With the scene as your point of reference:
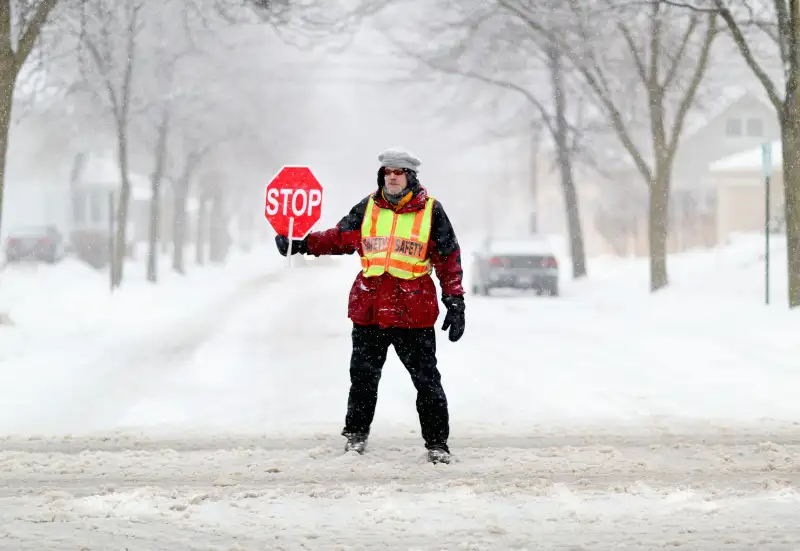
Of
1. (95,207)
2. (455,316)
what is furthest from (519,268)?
(95,207)

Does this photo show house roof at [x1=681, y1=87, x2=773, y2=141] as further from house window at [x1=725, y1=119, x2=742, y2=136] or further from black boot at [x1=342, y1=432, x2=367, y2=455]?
black boot at [x1=342, y1=432, x2=367, y2=455]

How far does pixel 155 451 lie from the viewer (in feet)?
23.4

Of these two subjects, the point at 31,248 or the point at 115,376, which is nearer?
the point at 115,376

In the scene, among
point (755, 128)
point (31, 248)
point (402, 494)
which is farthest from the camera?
point (755, 128)

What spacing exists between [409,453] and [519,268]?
2032cm

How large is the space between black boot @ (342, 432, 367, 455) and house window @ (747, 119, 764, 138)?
55.7 meters

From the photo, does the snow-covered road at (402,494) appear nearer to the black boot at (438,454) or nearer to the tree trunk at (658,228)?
the black boot at (438,454)

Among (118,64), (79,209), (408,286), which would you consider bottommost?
(408,286)

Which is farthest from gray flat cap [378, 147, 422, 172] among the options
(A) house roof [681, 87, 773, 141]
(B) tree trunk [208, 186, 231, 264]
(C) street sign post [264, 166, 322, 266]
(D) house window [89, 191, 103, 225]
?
(D) house window [89, 191, 103, 225]

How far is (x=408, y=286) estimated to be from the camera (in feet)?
22.5

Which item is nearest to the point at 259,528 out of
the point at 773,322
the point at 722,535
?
the point at 722,535

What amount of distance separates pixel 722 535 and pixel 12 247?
138ft

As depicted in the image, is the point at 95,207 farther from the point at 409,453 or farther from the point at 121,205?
the point at 409,453

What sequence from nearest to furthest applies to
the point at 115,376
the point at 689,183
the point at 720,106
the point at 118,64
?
the point at 115,376, the point at 118,64, the point at 689,183, the point at 720,106
